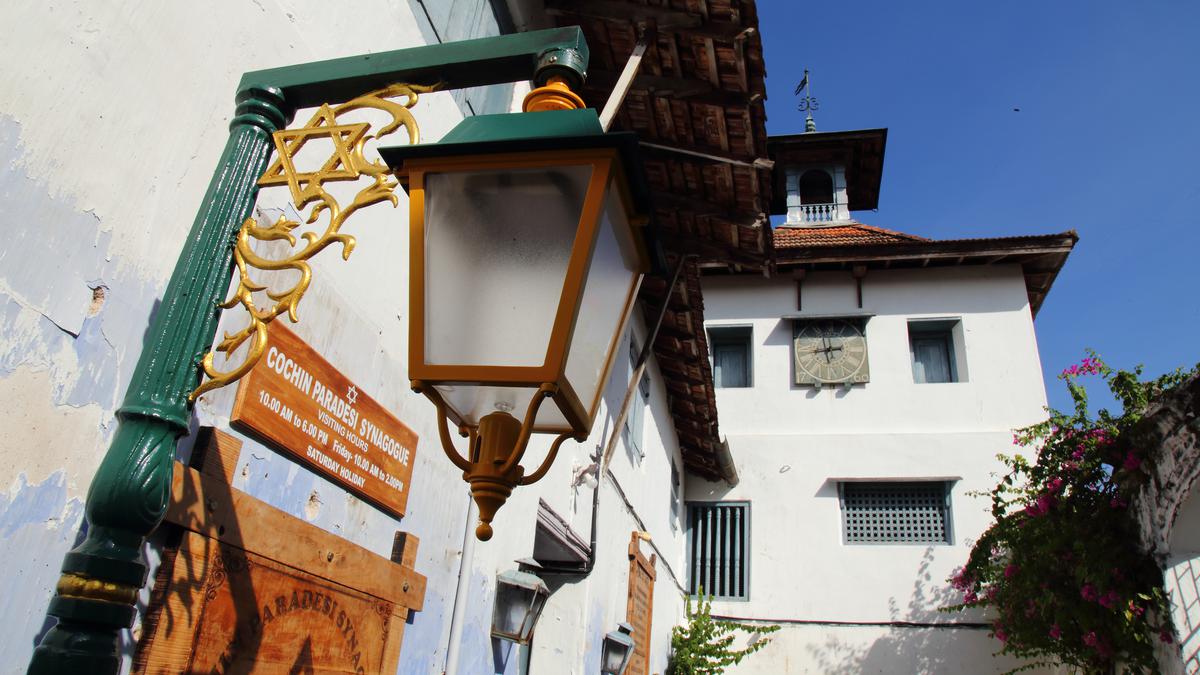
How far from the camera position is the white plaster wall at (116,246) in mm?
1746

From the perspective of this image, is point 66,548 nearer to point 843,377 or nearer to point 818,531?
point 818,531

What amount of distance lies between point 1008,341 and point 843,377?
8.36 ft

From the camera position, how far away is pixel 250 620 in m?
2.33

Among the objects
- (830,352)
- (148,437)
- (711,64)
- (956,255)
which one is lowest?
(148,437)

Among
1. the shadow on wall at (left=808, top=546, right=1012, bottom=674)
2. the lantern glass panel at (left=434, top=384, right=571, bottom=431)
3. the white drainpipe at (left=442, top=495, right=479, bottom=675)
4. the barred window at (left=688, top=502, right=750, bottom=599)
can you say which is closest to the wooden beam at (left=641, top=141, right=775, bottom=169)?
the white drainpipe at (left=442, top=495, right=479, bottom=675)

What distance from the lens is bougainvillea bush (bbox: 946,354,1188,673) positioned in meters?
6.75

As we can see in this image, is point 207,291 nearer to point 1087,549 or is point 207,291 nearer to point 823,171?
point 1087,549

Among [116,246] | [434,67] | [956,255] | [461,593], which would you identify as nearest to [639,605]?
[461,593]

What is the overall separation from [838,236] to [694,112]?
388 inches

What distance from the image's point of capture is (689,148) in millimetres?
6281

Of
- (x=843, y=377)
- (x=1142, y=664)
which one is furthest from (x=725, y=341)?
(x=1142, y=664)

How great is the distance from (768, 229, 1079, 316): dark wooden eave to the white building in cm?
3

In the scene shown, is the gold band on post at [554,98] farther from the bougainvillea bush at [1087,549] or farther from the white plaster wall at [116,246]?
the bougainvillea bush at [1087,549]

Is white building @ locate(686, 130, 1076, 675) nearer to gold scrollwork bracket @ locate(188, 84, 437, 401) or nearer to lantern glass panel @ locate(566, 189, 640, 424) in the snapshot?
lantern glass panel @ locate(566, 189, 640, 424)
